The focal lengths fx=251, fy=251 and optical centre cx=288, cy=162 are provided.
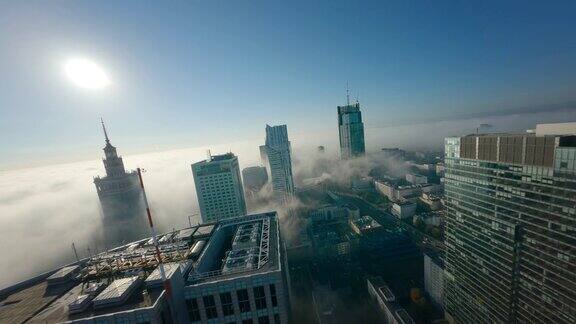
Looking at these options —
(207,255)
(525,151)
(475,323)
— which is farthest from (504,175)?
(207,255)

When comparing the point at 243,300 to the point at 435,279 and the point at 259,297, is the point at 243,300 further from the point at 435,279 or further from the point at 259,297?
the point at 435,279

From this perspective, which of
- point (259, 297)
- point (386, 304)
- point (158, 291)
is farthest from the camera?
point (386, 304)

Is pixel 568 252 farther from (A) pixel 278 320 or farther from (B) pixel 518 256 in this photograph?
(A) pixel 278 320

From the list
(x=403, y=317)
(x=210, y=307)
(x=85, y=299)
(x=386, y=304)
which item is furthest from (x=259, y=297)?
(x=386, y=304)

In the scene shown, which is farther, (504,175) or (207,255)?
(207,255)

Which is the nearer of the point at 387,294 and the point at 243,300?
the point at 243,300

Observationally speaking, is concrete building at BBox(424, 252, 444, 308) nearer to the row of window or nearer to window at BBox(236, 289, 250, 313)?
the row of window

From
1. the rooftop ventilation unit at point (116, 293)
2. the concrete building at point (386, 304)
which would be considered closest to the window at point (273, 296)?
the rooftop ventilation unit at point (116, 293)
